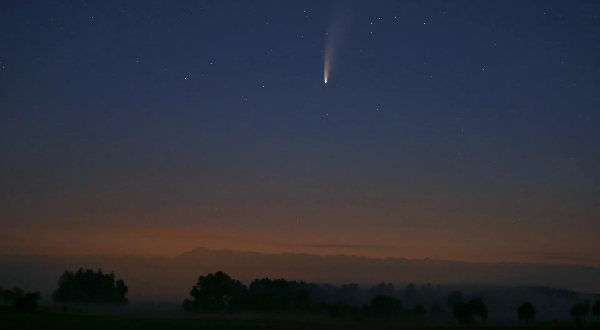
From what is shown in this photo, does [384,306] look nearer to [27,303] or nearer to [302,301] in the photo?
[302,301]

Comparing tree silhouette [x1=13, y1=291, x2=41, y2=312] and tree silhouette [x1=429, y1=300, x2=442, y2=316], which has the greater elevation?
tree silhouette [x1=13, y1=291, x2=41, y2=312]

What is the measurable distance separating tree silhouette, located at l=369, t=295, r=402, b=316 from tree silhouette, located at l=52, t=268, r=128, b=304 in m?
71.5

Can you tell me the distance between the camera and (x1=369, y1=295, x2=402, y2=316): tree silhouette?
359ft

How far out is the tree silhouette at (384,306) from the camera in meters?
109

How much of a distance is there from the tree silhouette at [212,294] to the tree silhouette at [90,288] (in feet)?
105

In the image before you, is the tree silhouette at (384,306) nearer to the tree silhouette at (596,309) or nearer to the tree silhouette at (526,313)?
the tree silhouette at (526,313)

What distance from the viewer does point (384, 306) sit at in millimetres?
111250

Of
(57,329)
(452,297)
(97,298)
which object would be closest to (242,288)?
(97,298)

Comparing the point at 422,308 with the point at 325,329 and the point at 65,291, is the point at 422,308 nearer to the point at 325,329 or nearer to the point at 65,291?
the point at 325,329

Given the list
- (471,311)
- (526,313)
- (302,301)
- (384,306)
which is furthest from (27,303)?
(526,313)

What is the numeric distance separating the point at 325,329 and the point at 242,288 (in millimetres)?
89379

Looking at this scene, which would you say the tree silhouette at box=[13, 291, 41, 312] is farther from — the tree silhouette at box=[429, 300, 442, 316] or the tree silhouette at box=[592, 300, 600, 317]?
the tree silhouette at box=[592, 300, 600, 317]

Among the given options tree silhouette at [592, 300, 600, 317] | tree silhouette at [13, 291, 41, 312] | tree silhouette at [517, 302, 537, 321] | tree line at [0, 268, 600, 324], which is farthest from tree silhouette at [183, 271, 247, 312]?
tree silhouette at [592, 300, 600, 317]

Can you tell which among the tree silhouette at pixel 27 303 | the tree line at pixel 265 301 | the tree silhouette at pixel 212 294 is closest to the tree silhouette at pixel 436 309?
the tree line at pixel 265 301
